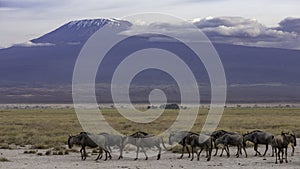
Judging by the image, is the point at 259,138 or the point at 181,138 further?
the point at 259,138

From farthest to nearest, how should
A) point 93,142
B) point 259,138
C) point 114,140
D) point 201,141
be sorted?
1. point 259,138
2. point 114,140
3. point 93,142
4. point 201,141

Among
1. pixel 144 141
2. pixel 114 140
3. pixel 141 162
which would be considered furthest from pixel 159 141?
pixel 114 140

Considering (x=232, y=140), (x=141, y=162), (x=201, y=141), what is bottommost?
(x=141, y=162)

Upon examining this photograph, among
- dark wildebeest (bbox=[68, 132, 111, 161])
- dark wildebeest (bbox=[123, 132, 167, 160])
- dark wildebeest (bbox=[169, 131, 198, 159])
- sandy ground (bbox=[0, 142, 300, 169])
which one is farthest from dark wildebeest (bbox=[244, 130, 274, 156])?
dark wildebeest (bbox=[68, 132, 111, 161])

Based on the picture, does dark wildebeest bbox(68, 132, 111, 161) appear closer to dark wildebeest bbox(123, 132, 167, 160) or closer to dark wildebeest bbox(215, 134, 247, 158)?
dark wildebeest bbox(123, 132, 167, 160)

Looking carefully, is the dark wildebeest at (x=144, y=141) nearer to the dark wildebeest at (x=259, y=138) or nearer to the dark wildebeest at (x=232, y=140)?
the dark wildebeest at (x=232, y=140)

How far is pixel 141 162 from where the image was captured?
2388cm

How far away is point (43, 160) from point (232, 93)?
532 feet

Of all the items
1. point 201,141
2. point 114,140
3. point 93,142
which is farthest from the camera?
point 114,140

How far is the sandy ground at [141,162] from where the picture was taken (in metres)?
22.4

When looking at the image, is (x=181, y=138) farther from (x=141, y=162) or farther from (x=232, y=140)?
Result: (x=141, y=162)

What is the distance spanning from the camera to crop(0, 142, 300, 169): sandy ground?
882 inches

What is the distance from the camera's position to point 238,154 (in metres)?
26.0

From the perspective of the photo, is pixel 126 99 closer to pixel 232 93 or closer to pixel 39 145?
pixel 232 93
